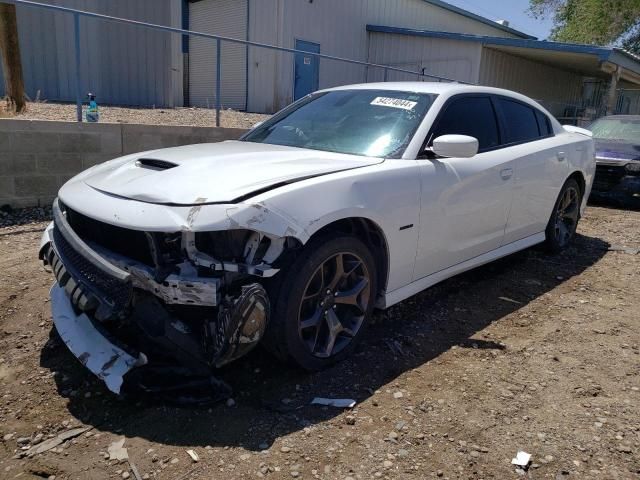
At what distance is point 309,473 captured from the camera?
7.29 feet

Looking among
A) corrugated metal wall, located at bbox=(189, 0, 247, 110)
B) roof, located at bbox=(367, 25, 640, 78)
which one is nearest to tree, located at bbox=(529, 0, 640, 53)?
roof, located at bbox=(367, 25, 640, 78)

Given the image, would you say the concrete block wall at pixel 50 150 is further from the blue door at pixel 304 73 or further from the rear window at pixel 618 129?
the blue door at pixel 304 73

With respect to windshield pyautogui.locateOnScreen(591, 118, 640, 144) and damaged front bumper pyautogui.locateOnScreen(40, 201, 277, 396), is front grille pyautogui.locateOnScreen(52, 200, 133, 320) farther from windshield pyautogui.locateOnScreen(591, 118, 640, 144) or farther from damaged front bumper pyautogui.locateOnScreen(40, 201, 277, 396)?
windshield pyautogui.locateOnScreen(591, 118, 640, 144)

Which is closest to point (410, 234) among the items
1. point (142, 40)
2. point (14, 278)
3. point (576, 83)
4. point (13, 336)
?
point (13, 336)

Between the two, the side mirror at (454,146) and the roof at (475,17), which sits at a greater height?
the roof at (475,17)

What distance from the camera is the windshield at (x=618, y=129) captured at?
31.0 feet

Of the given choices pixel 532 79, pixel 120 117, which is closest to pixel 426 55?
pixel 532 79

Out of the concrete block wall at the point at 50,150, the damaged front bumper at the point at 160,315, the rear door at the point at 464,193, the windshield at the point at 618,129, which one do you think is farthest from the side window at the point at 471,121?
the windshield at the point at 618,129

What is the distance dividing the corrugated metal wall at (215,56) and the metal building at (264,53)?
3cm

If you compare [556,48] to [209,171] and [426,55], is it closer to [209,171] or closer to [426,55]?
[426,55]

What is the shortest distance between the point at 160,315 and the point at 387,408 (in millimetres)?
1235

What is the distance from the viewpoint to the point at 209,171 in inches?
112

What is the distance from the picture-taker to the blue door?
15.5 meters

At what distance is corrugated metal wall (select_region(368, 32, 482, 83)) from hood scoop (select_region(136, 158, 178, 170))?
13.0 m
